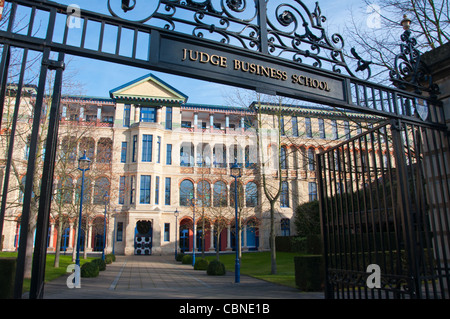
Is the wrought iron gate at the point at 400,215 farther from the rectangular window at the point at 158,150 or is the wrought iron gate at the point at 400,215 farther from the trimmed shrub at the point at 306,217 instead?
the rectangular window at the point at 158,150

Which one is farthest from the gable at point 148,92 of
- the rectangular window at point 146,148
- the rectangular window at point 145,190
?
the rectangular window at point 145,190

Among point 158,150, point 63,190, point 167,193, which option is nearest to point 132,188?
point 167,193

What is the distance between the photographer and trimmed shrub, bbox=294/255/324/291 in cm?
1234

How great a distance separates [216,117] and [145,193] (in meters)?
14.5

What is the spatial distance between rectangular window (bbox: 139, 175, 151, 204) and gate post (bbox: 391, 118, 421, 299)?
3612 cm

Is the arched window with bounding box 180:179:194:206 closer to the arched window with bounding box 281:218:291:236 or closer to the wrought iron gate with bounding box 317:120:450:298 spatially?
the arched window with bounding box 281:218:291:236

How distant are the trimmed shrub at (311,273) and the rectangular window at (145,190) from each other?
29.0 meters

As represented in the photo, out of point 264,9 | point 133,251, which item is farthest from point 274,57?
point 133,251

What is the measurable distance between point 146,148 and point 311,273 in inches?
1212

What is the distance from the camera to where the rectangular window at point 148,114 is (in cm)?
4166

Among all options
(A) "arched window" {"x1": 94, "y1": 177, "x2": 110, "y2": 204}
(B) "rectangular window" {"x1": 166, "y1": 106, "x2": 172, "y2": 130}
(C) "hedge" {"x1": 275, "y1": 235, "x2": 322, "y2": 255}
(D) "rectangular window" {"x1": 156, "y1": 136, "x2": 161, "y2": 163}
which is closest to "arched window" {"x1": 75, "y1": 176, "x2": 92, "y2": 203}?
(A) "arched window" {"x1": 94, "y1": 177, "x2": 110, "y2": 204}

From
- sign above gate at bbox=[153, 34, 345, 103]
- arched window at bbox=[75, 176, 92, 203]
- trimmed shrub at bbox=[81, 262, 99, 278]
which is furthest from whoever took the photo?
arched window at bbox=[75, 176, 92, 203]

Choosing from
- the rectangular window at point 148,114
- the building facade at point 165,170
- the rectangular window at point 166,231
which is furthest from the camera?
the rectangular window at point 148,114
